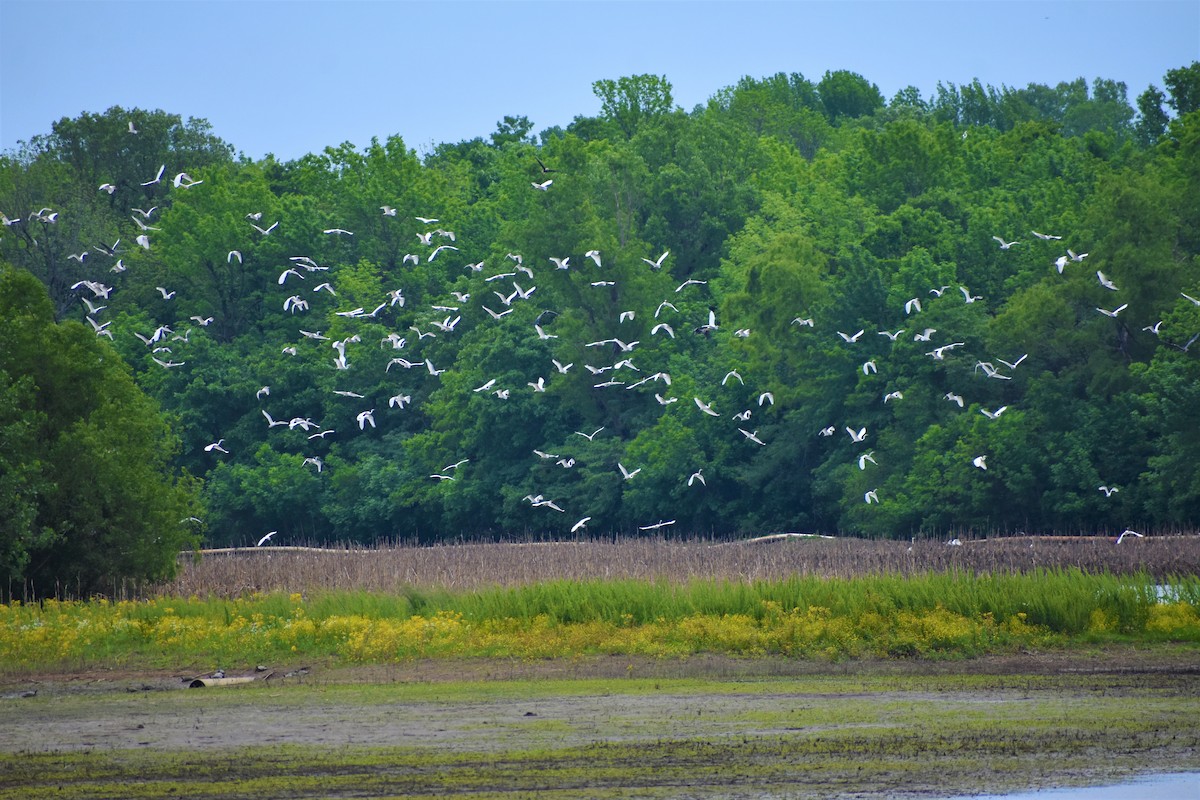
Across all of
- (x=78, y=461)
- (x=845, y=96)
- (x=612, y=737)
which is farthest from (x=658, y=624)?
(x=845, y=96)

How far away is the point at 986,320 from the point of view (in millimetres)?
64438

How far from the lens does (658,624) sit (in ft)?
100

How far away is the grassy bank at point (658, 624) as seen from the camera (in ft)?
95.3

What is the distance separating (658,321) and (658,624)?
49.4m

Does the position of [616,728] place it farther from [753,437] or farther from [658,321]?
[658,321]

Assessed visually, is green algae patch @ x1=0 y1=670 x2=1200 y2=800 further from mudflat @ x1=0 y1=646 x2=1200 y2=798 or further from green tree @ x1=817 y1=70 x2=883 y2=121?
green tree @ x1=817 y1=70 x2=883 y2=121

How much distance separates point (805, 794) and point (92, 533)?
26.3 metres

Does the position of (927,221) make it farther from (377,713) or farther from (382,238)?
(377,713)

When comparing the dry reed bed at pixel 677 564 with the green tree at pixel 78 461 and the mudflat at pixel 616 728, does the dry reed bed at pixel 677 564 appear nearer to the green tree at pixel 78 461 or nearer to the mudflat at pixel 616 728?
the green tree at pixel 78 461

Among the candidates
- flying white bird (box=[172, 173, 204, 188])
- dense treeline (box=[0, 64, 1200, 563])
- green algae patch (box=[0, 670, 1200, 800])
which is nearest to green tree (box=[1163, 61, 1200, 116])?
dense treeline (box=[0, 64, 1200, 563])

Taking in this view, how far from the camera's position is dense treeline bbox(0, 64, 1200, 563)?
6006 cm

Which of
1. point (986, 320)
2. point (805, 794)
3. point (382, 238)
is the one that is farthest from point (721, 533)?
point (805, 794)

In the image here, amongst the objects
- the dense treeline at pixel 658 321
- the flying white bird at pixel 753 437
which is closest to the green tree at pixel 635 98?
the dense treeline at pixel 658 321

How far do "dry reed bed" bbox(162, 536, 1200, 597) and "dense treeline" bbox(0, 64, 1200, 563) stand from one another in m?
9.62
